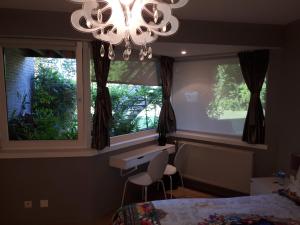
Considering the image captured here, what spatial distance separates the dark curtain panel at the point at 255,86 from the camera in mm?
3039

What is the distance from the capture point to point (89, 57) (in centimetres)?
273

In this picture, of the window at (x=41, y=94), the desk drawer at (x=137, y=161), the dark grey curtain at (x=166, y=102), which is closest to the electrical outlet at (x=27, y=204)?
the window at (x=41, y=94)

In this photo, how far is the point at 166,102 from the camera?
389 cm

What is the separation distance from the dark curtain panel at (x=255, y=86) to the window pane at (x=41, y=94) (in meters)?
2.26

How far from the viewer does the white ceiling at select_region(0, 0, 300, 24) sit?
217cm

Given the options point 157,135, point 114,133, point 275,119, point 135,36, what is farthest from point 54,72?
point 275,119

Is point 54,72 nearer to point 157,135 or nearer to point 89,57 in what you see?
point 89,57

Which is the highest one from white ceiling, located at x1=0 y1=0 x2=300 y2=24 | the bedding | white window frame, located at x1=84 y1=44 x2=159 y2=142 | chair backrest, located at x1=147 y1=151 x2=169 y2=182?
white ceiling, located at x1=0 y1=0 x2=300 y2=24

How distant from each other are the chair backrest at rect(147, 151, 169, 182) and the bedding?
0.73 meters

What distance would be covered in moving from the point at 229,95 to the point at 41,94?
260cm

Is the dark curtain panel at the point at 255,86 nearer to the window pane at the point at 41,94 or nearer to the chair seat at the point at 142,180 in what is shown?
the chair seat at the point at 142,180

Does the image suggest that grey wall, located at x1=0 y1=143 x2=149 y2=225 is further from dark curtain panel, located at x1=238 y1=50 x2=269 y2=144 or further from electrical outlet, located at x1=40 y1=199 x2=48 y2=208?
dark curtain panel, located at x1=238 y1=50 x2=269 y2=144

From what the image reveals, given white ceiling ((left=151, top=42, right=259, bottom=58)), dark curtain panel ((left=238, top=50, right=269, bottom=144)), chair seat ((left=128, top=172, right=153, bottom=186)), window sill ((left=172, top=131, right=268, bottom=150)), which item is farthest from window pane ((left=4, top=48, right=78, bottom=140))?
dark curtain panel ((left=238, top=50, right=269, bottom=144))

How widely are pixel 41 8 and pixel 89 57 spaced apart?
68 centimetres
